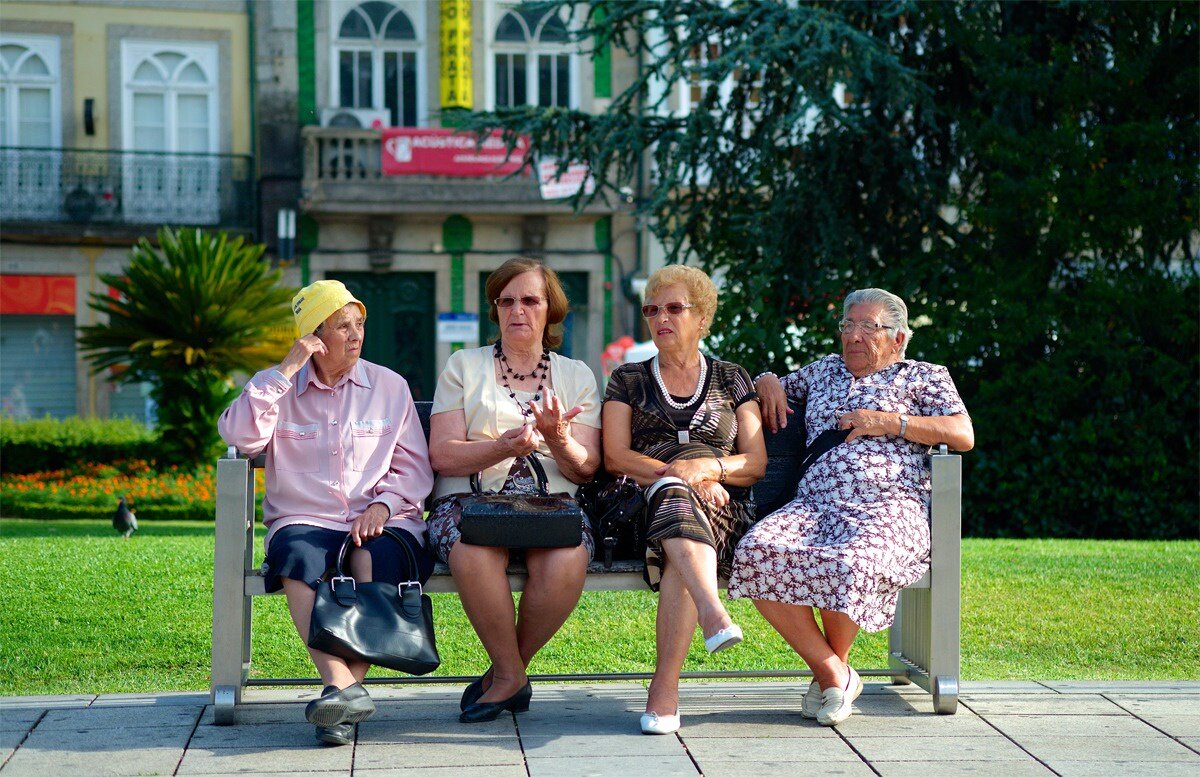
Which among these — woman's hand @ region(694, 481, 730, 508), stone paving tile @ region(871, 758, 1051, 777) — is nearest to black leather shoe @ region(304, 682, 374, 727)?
woman's hand @ region(694, 481, 730, 508)

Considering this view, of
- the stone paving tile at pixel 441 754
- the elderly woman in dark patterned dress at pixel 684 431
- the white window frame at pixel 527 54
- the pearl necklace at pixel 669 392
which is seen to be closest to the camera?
the stone paving tile at pixel 441 754

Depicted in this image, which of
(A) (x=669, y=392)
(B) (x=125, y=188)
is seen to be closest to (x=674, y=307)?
(A) (x=669, y=392)

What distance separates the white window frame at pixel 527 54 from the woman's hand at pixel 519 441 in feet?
65.1

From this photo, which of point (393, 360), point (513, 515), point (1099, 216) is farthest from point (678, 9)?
point (393, 360)

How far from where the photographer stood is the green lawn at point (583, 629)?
5504 millimetres

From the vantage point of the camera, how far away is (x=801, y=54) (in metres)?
10.9

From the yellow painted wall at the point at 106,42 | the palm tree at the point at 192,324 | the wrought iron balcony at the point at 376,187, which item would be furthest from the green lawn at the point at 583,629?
the yellow painted wall at the point at 106,42

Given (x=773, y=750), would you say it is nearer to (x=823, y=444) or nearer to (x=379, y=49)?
(x=823, y=444)

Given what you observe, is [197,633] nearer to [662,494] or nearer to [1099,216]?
[662,494]

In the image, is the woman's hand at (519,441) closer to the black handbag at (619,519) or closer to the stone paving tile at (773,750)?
the black handbag at (619,519)

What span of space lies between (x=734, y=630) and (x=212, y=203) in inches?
815

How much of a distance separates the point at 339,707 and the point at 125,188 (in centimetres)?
2075

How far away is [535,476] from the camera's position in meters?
4.82

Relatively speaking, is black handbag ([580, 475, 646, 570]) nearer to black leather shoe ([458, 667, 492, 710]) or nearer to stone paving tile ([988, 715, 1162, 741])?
black leather shoe ([458, 667, 492, 710])
